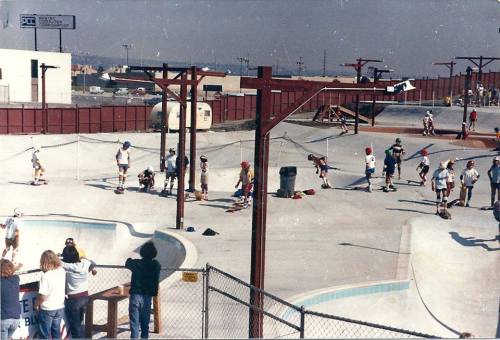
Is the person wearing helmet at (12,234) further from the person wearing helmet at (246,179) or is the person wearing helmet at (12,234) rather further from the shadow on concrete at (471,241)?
the shadow on concrete at (471,241)

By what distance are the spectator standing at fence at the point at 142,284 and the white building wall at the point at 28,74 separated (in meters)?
40.9

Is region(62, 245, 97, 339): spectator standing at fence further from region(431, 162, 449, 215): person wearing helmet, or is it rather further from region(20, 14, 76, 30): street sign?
region(20, 14, 76, 30): street sign

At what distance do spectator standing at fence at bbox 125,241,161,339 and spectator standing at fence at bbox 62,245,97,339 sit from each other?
1.69 feet

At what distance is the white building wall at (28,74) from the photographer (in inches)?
1847

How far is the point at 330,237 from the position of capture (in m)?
15.8

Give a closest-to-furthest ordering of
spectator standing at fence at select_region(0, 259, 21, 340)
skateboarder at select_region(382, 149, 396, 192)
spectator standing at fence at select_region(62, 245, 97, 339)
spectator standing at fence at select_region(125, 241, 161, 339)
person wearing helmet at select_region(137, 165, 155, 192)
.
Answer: spectator standing at fence at select_region(0, 259, 21, 340), spectator standing at fence at select_region(62, 245, 97, 339), spectator standing at fence at select_region(125, 241, 161, 339), skateboarder at select_region(382, 149, 396, 192), person wearing helmet at select_region(137, 165, 155, 192)

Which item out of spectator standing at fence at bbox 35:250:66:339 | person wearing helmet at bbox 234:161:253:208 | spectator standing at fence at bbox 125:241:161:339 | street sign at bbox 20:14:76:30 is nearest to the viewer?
spectator standing at fence at bbox 35:250:66:339

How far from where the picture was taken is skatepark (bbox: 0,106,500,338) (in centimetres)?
1222

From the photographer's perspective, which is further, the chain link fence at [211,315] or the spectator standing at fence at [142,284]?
the chain link fence at [211,315]

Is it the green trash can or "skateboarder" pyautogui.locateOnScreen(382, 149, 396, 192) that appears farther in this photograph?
the green trash can

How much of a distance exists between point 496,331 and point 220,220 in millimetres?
7293

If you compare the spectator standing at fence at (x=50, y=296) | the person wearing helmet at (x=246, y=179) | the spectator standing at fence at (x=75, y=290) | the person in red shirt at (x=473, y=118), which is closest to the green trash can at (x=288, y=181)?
the person wearing helmet at (x=246, y=179)

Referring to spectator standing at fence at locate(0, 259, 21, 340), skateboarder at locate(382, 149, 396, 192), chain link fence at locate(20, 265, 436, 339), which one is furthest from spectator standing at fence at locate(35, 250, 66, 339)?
skateboarder at locate(382, 149, 396, 192)

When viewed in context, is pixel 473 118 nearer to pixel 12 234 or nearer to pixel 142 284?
pixel 12 234
